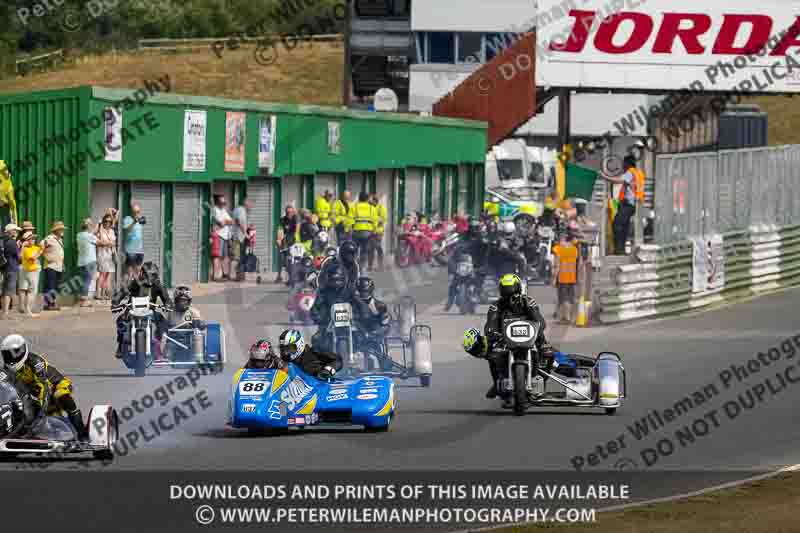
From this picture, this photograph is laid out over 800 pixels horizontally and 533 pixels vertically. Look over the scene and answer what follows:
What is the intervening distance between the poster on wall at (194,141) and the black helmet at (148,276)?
1307cm

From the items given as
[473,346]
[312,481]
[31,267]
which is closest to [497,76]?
Result: [31,267]

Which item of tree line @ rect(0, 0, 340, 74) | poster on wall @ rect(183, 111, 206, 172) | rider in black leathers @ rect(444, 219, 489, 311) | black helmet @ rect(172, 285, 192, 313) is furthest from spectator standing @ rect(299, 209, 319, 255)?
tree line @ rect(0, 0, 340, 74)

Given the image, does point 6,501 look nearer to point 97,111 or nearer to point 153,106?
point 97,111

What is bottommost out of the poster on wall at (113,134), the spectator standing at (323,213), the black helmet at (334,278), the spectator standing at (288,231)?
the black helmet at (334,278)

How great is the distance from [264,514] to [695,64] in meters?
36.2

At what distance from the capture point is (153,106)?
3316 cm

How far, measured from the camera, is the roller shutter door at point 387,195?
46562 mm

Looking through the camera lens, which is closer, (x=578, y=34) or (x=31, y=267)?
(x=31, y=267)

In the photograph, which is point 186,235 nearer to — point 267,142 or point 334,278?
point 267,142

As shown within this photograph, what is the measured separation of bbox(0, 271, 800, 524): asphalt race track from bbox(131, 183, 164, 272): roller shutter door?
14.7ft

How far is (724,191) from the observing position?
109 ft

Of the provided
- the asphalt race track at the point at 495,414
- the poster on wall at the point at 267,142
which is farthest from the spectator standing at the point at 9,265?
the poster on wall at the point at 267,142

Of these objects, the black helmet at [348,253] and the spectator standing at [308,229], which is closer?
the black helmet at [348,253]

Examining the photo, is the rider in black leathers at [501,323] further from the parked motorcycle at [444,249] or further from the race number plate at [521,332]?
the parked motorcycle at [444,249]
